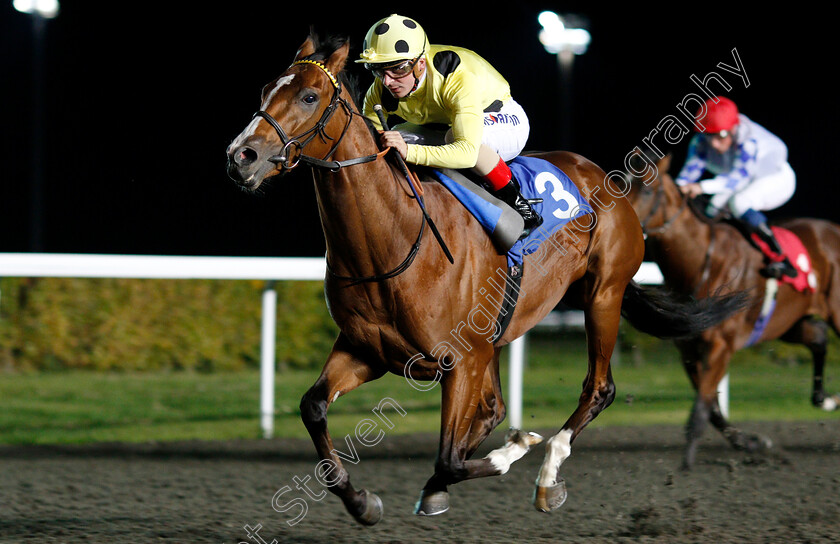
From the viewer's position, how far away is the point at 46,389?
714 cm

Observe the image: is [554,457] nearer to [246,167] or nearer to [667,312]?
[667,312]

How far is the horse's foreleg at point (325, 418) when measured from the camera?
293 centimetres

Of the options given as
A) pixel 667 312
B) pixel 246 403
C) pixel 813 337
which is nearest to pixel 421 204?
pixel 667 312

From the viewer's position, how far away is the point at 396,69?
9.59 feet

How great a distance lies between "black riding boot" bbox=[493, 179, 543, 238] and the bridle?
425mm

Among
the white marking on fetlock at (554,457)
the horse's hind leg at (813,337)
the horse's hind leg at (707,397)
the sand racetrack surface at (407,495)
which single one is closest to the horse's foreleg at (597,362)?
the white marking on fetlock at (554,457)

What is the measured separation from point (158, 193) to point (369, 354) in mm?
12435

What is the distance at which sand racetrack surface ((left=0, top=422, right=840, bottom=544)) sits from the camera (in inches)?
130

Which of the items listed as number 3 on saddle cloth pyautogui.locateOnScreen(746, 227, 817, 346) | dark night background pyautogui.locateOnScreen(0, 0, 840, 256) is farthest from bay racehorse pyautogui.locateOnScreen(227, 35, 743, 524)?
dark night background pyautogui.locateOnScreen(0, 0, 840, 256)

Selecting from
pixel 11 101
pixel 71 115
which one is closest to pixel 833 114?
pixel 71 115

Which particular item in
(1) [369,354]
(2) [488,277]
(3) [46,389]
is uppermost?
(2) [488,277]

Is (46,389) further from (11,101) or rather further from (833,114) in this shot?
(833,114)

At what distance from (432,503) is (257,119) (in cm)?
136

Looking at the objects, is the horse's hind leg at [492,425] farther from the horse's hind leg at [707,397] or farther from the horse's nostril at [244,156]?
the horse's hind leg at [707,397]
